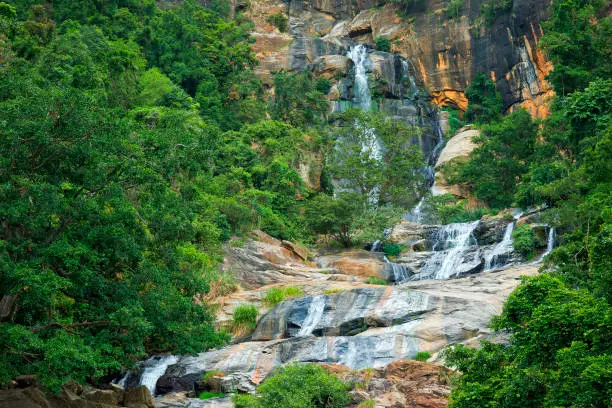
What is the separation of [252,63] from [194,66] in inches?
227

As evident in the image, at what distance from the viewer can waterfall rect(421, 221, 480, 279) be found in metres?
32.2

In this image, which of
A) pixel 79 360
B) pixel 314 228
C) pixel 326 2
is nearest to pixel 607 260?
pixel 79 360

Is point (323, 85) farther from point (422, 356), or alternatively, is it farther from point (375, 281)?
point (422, 356)

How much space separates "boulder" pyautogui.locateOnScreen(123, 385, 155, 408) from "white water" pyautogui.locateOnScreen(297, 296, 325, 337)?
244 inches

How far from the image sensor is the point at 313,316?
24328 mm

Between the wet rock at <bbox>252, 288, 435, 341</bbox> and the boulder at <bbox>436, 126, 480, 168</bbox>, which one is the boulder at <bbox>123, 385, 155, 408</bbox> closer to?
the wet rock at <bbox>252, 288, 435, 341</bbox>

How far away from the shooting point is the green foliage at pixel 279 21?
63.2 metres

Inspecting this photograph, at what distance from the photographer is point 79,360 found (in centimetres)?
1439

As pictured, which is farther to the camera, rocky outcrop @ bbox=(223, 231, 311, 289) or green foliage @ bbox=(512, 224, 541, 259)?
green foliage @ bbox=(512, 224, 541, 259)

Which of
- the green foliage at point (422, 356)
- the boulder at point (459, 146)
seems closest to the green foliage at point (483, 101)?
the boulder at point (459, 146)

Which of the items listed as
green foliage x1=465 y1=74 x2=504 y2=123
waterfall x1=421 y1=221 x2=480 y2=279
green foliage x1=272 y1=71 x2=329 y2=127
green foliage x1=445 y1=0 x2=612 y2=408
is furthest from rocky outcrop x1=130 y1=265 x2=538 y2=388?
green foliage x1=465 y1=74 x2=504 y2=123

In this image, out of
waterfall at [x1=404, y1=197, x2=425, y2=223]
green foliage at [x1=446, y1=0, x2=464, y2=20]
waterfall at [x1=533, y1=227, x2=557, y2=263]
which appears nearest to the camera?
waterfall at [x1=533, y1=227, x2=557, y2=263]

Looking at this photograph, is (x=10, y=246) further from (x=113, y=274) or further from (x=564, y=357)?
(x=564, y=357)

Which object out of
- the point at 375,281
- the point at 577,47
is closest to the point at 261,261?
the point at 375,281
